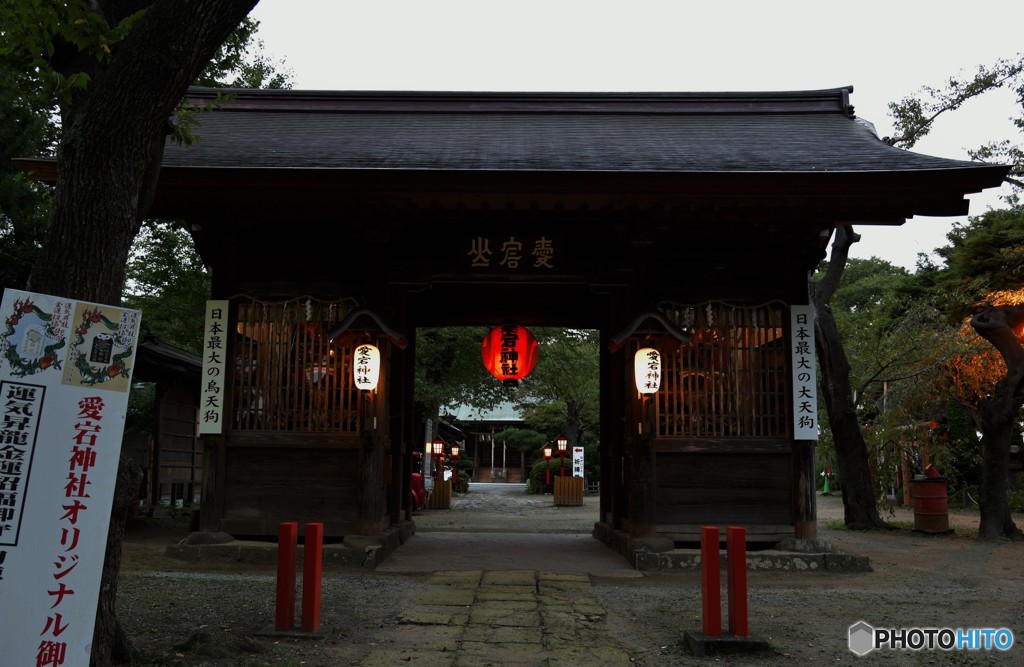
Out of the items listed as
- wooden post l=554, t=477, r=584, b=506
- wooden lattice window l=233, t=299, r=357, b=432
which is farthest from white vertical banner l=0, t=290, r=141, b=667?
wooden post l=554, t=477, r=584, b=506

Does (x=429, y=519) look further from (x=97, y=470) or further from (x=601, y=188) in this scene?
(x=97, y=470)

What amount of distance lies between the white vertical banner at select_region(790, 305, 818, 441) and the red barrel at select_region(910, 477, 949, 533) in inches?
262

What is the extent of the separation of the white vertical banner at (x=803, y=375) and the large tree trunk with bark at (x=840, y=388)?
513 cm

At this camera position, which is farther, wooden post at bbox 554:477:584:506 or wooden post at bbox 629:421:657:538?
wooden post at bbox 554:477:584:506

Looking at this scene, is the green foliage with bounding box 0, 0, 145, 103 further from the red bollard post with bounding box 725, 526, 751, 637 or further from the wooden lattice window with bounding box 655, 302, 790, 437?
the wooden lattice window with bounding box 655, 302, 790, 437

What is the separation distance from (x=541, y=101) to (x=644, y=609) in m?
8.12

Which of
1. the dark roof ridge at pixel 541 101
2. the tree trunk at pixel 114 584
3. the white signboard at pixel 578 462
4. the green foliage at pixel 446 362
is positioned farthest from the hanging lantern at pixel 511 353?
the white signboard at pixel 578 462

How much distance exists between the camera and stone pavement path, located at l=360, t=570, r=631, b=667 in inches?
199

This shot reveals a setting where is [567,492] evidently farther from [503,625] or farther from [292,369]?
[503,625]

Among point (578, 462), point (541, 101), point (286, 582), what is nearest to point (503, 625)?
point (286, 582)

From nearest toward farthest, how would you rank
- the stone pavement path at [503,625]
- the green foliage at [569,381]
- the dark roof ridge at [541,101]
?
1. the stone pavement path at [503,625]
2. the dark roof ridge at [541,101]
3. the green foliage at [569,381]

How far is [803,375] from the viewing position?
9.10 metres

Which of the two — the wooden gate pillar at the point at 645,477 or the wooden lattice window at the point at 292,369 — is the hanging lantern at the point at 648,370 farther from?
the wooden lattice window at the point at 292,369

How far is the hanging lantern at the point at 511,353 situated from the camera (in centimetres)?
1199
